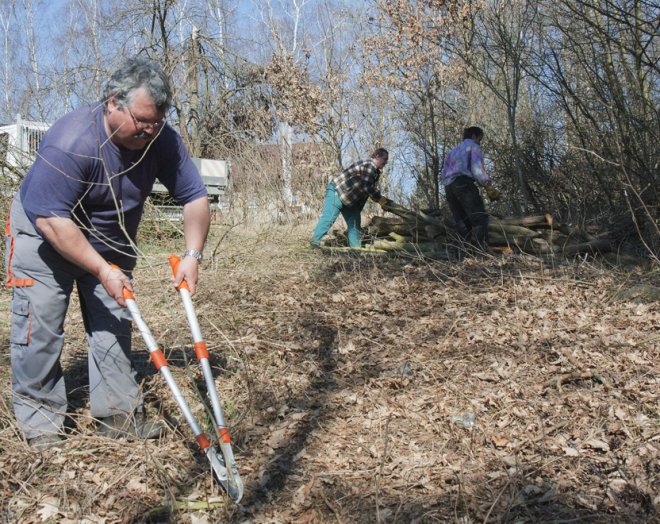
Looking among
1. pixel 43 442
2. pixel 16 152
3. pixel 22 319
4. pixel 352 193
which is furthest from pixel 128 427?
pixel 352 193

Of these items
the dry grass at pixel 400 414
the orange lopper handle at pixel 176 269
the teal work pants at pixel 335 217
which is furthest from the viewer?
the teal work pants at pixel 335 217

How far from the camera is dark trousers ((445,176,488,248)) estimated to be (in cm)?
842

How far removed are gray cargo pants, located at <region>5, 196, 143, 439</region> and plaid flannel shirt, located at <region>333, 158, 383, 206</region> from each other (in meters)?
6.27

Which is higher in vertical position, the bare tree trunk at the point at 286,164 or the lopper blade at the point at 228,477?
the bare tree trunk at the point at 286,164

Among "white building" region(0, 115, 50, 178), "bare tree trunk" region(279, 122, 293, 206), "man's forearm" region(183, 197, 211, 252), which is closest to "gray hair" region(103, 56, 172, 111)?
"man's forearm" region(183, 197, 211, 252)

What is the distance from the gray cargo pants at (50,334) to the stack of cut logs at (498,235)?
4.54m

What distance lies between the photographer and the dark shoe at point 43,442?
3.35m

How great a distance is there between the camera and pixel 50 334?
3283 mm

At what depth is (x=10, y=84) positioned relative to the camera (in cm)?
2841

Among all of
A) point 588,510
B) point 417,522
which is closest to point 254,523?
point 417,522

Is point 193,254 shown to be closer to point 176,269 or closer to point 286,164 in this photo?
point 176,269

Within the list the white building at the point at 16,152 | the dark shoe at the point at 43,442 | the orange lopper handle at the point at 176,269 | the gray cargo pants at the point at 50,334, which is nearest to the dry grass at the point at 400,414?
the dark shoe at the point at 43,442

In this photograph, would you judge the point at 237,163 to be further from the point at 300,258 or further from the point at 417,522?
the point at 417,522

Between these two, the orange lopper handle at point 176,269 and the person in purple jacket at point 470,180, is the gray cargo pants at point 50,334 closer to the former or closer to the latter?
the orange lopper handle at point 176,269
